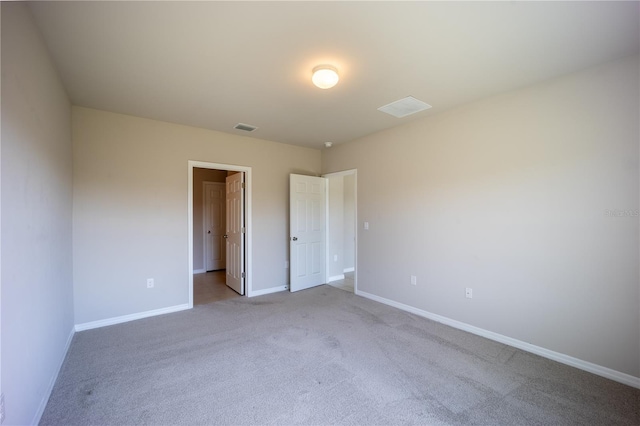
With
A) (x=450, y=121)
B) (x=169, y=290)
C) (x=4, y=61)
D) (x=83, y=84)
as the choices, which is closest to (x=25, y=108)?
(x=4, y=61)

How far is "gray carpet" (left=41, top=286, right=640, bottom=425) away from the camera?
1.82 m

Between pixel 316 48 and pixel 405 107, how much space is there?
152cm

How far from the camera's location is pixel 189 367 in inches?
93.8

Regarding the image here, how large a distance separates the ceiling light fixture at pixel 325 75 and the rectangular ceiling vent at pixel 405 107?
102 centimetres

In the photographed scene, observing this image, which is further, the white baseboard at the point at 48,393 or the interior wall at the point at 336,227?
the interior wall at the point at 336,227

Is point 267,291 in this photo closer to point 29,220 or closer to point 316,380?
point 316,380

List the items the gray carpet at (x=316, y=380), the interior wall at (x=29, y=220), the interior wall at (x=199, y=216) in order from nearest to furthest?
1. the interior wall at (x=29, y=220)
2. the gray carpet at (x=316, y=380)
3. the interior wall at (x=199, y=216)

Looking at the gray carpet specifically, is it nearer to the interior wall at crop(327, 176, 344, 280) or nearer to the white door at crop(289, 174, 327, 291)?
the white door at crop(289, 174, 327, 291)

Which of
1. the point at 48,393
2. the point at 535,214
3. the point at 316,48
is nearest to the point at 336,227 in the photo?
the point at 535,214

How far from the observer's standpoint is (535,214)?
2615 millimetres

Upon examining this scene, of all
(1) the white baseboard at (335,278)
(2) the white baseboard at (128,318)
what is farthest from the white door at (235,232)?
(1) the white baseboard at (335,278)

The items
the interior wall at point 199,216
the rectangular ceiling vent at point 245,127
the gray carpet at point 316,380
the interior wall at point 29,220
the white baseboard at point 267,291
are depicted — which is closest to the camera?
Result: the interior wall at point 29,220

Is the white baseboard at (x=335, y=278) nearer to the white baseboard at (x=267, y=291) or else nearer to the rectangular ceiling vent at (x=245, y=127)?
the white baseboard at (x=267, y=291)

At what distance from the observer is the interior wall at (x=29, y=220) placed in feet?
4.61
